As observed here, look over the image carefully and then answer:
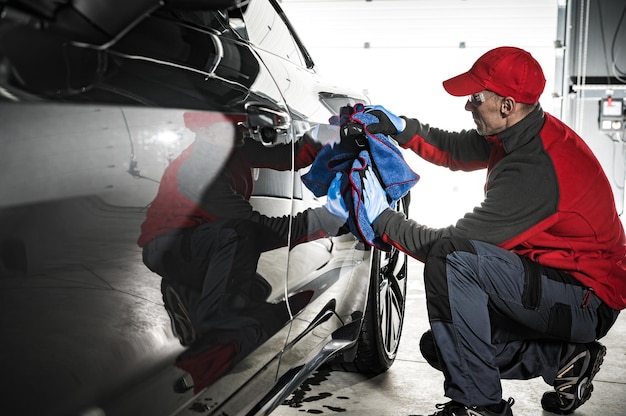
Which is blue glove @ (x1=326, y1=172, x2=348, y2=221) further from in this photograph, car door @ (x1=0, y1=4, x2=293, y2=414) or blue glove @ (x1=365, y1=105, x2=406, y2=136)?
car door @ (x1=0, y1=4, x2=293, y2=414)

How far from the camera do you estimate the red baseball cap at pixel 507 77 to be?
2232mm

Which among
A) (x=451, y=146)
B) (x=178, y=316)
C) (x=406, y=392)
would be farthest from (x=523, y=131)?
(x=178, y=316)

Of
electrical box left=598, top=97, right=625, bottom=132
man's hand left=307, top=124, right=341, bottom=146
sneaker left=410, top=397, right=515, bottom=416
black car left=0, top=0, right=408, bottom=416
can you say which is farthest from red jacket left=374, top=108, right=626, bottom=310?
electrical box left=598, top=97, right=625, bottom=132

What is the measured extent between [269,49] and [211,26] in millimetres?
410

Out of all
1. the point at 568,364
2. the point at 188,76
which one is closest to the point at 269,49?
the point at 188,76

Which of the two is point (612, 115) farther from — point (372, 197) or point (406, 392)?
point (372, 197)

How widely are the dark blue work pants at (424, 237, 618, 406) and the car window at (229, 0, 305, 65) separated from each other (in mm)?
758

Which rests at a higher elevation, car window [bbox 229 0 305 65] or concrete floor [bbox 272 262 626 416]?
car window [bbox 229 0 305 65]

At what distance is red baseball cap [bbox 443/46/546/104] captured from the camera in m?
2.23

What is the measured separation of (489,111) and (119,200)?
1607mm

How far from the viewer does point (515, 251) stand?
7.71 ft

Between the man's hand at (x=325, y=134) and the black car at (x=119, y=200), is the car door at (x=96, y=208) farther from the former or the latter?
the man's hand at (x=325, y=134)

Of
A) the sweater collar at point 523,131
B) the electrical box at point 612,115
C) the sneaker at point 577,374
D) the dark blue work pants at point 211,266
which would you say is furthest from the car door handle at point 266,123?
the electrical box at point 612,115

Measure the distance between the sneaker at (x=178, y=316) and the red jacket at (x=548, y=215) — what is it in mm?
1082
